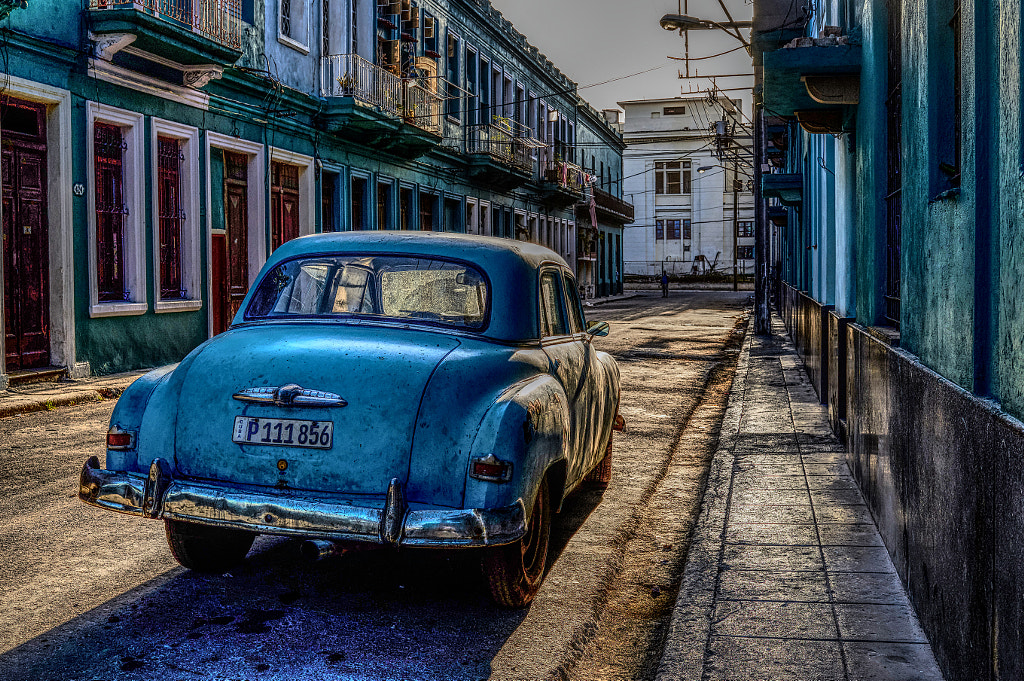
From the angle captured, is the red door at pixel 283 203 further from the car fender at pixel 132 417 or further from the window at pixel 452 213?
the car fender at pixel 132 417

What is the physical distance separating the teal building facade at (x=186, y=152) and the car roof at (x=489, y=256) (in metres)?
9.28

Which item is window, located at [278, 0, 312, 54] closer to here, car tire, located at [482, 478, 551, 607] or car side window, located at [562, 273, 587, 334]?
car side window, located at [562, 273, 587, 334]

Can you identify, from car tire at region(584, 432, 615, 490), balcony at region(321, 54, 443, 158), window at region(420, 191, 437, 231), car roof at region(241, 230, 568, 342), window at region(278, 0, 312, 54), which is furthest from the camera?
window at region(420, 191, 437, 231)

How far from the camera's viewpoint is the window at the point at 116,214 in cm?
1519

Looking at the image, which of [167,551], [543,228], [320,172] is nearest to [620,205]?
[543,228]

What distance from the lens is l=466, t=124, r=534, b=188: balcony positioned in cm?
3219

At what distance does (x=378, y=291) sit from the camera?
5.25 metres

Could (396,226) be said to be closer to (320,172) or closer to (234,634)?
(320,172)

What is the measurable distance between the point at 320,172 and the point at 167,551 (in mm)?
17573

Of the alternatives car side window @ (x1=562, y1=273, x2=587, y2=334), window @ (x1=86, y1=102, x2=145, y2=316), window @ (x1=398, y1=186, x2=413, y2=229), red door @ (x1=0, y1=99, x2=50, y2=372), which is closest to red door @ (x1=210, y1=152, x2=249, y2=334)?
window @ (x1=86, y1=102, x2=145, y2=316)

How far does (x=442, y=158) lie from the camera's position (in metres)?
30.1

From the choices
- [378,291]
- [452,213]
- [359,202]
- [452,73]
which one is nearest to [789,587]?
[378,291]

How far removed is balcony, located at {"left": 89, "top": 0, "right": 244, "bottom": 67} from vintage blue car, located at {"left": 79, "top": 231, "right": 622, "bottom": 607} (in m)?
11.0

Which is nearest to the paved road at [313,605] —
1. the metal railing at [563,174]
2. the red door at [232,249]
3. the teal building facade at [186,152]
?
the teal building facade at [186,152]
